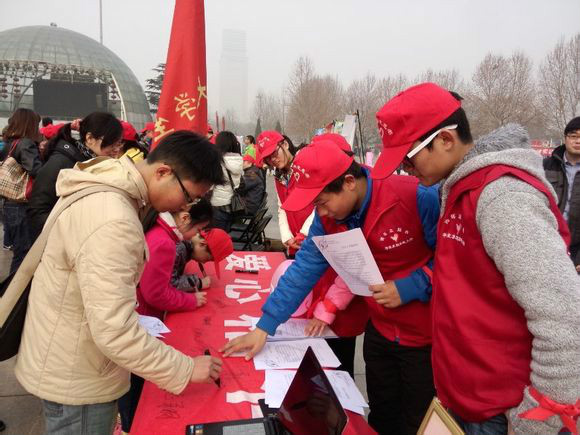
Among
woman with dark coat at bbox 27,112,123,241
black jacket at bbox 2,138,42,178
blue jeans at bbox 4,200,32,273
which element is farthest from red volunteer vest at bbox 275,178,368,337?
blue jeans at bbox 4,200,32,273

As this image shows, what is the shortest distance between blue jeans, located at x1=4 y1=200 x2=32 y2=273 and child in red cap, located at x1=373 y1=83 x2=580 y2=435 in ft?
13.7

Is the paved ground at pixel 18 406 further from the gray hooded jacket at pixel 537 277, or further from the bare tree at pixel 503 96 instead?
the bare tree at pixel 503 96

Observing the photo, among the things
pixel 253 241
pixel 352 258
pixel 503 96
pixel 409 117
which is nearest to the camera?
pixel 409 117

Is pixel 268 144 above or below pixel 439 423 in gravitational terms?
above

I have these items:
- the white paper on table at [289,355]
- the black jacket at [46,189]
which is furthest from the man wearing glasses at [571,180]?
the black jacket at [46,189]

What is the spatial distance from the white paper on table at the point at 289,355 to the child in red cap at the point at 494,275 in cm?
57

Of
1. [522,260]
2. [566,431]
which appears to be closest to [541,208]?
[522,260]

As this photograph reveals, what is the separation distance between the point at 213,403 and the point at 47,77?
46.2 m

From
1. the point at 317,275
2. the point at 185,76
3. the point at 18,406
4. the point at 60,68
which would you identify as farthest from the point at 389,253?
the point at 60,68

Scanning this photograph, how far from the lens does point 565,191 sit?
11.8 ft

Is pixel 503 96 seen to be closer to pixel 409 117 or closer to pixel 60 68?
pixel 409 117

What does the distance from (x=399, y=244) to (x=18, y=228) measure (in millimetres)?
4174

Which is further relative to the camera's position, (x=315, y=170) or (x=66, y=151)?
(x=66, y=151)

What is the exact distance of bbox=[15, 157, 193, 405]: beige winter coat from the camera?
1132 mm
